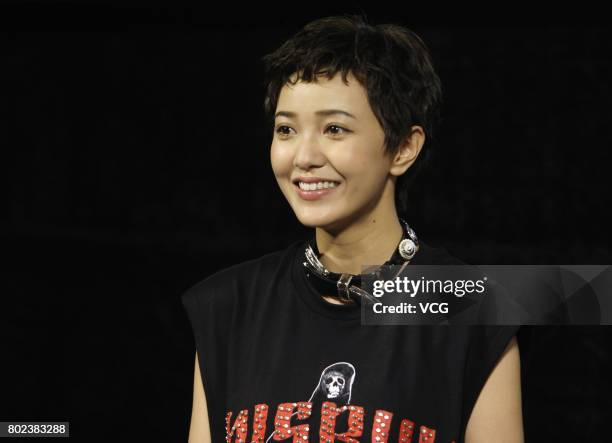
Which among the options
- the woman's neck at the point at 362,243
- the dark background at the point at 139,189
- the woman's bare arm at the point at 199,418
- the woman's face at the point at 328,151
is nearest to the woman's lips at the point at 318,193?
the woman's face at the point at 328,151

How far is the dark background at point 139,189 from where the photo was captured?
113 inches

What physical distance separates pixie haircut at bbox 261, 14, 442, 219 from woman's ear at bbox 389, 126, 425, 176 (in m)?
0.02

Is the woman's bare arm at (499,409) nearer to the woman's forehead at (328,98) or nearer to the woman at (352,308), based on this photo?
the woman at (352,308)

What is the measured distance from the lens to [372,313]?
2020 mm

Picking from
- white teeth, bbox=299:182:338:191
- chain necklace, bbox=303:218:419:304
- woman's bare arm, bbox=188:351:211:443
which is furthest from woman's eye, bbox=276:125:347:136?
woman's bare arm, bbox=188:351:211:443

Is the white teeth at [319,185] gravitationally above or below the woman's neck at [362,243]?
above

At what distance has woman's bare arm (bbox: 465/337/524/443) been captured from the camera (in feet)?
6.41

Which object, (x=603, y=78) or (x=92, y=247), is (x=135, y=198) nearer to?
(x=92, y=247)

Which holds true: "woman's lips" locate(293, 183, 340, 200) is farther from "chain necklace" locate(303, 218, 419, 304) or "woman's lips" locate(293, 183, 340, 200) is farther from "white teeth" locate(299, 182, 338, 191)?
"chain necklace" locate(303, 218, 419, 304)

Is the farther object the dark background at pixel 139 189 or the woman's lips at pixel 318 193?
the dark background at pixel 139 189

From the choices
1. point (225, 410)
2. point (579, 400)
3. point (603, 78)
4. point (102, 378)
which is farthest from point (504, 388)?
point (102, 378)

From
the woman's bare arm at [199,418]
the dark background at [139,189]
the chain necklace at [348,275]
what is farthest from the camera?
the dark background at [139,189]

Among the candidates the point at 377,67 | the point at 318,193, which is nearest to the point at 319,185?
the point at 318,193

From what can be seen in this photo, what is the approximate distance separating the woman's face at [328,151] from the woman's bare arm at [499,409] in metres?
0.43
